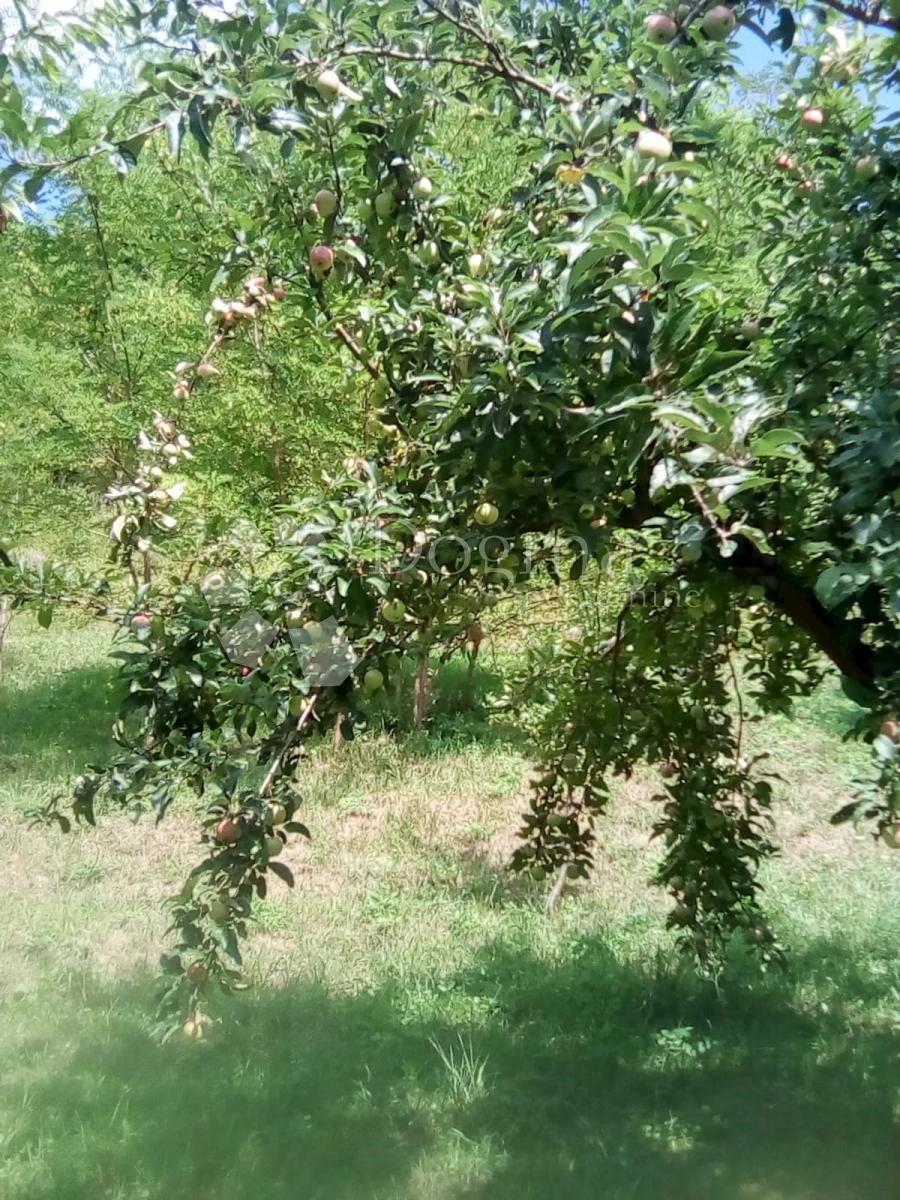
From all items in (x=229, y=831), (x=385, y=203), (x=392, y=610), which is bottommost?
(x=229, y=831)

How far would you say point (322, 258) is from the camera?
1.90 m

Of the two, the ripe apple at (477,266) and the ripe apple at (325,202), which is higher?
the ripe apple at (325,202)

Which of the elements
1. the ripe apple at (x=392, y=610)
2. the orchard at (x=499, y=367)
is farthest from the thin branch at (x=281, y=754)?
the ripe apple at (x=392, y=610)

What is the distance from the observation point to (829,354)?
67.0 inches

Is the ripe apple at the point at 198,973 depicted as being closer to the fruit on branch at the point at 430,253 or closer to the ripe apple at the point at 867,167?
the fruit on branch at the point at 430,253

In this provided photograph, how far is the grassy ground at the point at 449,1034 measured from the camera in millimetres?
2217

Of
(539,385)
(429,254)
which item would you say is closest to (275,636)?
(539,385)

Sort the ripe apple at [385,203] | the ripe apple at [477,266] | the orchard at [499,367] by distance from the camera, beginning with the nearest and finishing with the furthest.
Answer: the orchard at [499,367] < the ripe apple at [477,266] < the ripe apple at [385,203]

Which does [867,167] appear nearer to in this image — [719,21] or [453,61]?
[719,21]

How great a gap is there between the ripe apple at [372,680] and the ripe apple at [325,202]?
0.89 metres

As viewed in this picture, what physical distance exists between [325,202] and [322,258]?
10 centimetres

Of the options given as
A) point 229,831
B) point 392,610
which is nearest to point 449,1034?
point 229,831

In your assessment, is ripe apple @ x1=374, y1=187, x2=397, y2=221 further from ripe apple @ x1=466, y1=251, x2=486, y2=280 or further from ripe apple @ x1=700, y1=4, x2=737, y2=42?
ripe apple @ x1=700, y1=4, x2=737, y2=42

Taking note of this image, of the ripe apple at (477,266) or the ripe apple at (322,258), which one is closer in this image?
the ripe apple at (477,266)
